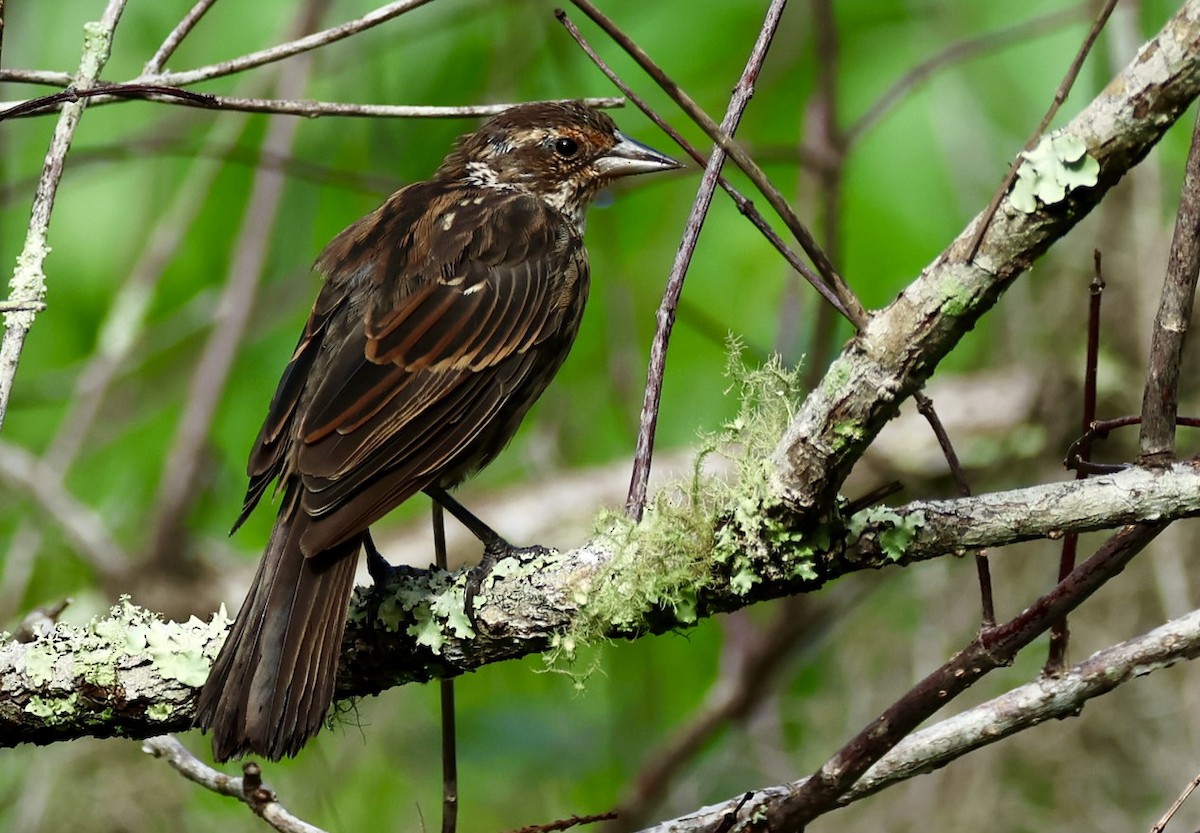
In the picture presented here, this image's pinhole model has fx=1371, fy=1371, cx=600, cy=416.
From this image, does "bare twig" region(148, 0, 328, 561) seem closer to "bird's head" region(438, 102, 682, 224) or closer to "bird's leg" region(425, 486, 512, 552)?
"bird's head" region(438, 102, 682, 224)

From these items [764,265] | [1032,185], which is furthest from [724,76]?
[1032,185]

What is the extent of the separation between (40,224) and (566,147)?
2180mm

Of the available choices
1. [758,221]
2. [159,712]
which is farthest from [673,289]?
[159,712]

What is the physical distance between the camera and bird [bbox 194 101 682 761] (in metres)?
2.56

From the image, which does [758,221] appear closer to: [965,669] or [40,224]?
[965,669]

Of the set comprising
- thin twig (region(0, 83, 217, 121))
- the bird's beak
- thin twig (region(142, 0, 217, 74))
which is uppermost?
the bird's beak

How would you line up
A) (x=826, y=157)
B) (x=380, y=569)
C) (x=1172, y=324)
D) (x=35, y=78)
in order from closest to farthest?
(x=1172, y=324), (x=35, y=78), (x=380, y=569), (x=826, y=157)

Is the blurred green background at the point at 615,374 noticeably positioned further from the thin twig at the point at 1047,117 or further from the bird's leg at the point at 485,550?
the thin twig at the point at 1047,117

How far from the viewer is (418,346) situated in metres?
3.29

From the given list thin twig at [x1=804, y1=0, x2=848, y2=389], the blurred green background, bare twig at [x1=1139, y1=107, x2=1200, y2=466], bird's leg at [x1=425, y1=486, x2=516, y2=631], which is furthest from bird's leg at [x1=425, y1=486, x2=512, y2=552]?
bare twig at [x1=1139, y1=107, x2=1200, y2=466]

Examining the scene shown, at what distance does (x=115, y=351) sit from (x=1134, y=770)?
164 inches

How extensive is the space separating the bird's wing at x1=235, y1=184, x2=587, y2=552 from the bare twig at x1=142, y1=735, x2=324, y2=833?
1.54ft

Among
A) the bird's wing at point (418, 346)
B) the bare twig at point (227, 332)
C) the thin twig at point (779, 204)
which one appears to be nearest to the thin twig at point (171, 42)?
the bird's wing at point (418, 346)

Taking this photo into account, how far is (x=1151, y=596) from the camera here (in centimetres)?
521
